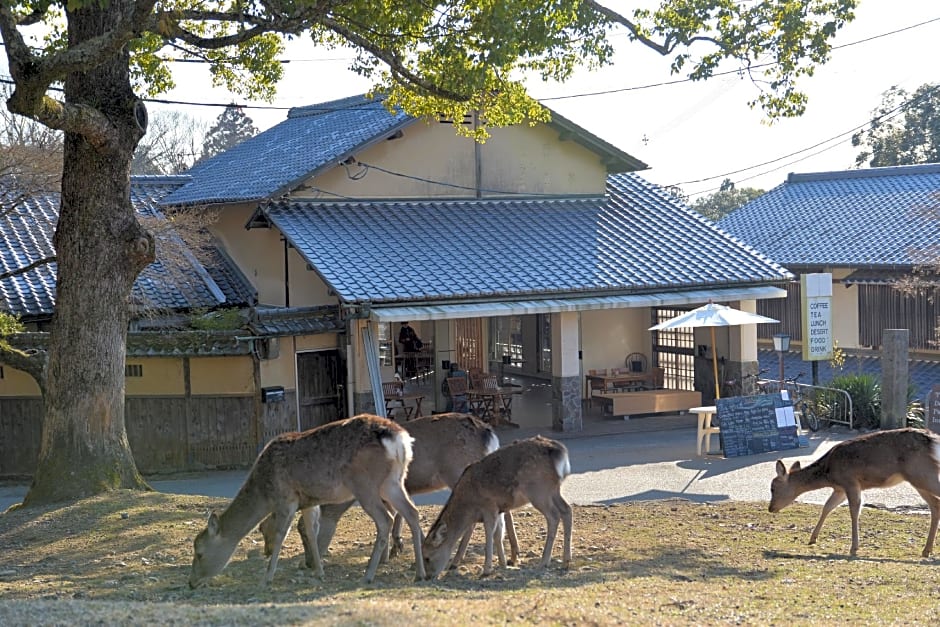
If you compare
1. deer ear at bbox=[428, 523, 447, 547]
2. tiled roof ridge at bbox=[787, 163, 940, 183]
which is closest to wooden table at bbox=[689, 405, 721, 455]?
deer ear at bbox=[428, 523, 447, 547]

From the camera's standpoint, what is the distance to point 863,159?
4853cm

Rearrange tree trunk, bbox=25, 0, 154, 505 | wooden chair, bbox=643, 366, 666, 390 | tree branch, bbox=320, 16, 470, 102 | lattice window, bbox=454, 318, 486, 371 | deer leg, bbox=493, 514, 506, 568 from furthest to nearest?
1. lattice window, bbox=454, 318, 486, 371
2. wooden chair, bbox=643, 366, 666, 390
3. tree branch, bbox=320, 16, 470, 102
4. tree trunk, bbox=25, 0, 154, 505
5. deer leg, bbox=493, 514, 506, 568

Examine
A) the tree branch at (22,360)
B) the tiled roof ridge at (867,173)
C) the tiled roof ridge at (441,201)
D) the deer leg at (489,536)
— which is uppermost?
the tiled roof ridge at (867,173)

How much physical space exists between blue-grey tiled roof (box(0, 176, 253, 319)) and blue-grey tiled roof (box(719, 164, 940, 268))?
15639 millimetres

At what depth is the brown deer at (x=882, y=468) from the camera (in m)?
11.5

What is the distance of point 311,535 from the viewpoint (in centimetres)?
1012

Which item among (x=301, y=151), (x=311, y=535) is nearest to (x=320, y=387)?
(x=301, y=151)

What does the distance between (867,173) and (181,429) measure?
24.0m

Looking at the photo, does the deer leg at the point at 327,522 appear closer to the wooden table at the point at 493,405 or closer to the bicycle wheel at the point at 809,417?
the wooden table at the point at 493,405

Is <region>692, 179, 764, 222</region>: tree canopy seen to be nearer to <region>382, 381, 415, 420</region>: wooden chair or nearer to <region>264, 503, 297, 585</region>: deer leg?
<region>382, 381, 415, 420</region>: wooden chair

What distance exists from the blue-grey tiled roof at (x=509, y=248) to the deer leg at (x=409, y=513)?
9.10 m

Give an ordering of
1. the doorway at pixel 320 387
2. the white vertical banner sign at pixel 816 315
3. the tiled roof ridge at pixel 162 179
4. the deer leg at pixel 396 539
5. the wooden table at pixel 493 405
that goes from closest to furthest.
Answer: the deer leg at pixel 396 539
the doorway at pixel 320 387
the white vertical banner sign at pixel 816 315
the wooden table at pixel 493 405
the tiled roof ridge at pixel 162 179

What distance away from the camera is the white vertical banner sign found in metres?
21.2

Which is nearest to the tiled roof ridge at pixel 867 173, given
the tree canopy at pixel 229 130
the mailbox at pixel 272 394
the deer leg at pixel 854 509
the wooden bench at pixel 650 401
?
the wooden bench at pixel 650 401
